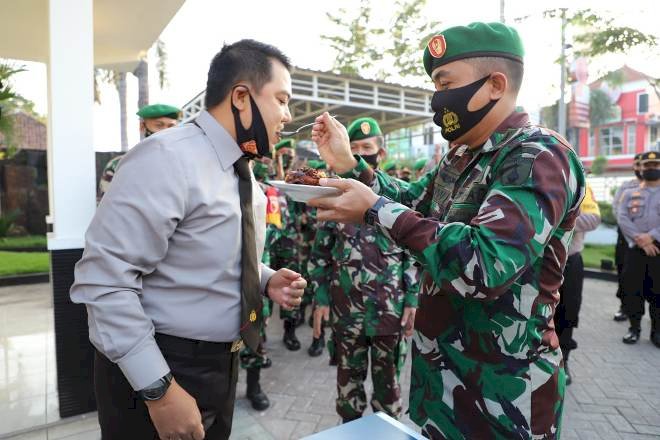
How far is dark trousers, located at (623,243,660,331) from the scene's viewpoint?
547 centimetres

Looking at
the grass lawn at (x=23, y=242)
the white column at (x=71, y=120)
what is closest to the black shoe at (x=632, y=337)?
the white column at (x=71, y=120)

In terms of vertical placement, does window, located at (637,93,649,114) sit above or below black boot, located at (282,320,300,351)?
above

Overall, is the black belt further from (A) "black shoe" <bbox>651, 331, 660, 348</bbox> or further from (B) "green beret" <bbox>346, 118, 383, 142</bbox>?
(A) "black shoe" <bbox>651, 331, 660, 348</bbox>

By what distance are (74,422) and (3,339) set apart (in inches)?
109

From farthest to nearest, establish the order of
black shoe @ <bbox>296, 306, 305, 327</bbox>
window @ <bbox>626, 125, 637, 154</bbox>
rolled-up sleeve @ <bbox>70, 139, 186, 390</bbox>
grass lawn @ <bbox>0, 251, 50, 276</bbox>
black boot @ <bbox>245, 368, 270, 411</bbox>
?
window @ <bbox>626, 125, 637, 154</bbox> → grass lawn @ <bbox>0, 251, 50, 276</bbox> → black shoe @ <bbox>296, 306, 305, 327</bbox> → black boot @ <bbox>245, 368, 270, 411</bbox> → rolled-up sleeve @ <bbox>70, 139, 186, 390</bbox>

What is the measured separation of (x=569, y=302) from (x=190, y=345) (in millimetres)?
3799

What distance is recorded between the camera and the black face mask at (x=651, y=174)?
5.59m

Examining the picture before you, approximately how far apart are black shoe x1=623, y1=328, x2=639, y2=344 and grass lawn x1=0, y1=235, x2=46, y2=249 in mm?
14501

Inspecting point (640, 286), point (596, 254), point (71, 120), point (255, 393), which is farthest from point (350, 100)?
point (255, 393)

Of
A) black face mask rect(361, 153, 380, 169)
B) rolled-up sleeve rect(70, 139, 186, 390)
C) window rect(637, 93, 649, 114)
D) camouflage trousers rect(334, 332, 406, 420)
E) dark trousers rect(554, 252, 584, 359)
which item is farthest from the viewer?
window rect(637, 93, 649, 114)

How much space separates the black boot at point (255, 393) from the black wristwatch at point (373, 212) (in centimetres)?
273

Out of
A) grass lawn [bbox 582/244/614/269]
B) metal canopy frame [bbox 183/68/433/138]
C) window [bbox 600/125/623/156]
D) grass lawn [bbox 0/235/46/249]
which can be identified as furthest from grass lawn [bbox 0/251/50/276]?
window [bbox 600/125/623/156]

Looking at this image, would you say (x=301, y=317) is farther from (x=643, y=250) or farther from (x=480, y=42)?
(x=480, y=42)

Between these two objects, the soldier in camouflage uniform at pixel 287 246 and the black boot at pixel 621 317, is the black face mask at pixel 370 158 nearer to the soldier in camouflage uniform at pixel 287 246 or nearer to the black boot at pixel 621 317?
the soldier in camouflage uniform at pixel 287 246
